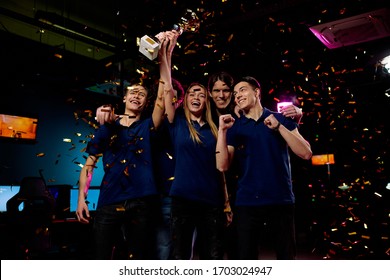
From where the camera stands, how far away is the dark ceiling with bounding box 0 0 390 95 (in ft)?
14.3

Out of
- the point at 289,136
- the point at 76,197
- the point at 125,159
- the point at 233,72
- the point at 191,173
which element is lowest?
the point at 76,197

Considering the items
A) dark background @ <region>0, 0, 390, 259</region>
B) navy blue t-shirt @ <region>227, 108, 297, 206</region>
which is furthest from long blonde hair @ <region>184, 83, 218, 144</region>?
dark background @ <region>0, 0, 390, 259</region>

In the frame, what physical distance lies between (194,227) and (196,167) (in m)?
0.39

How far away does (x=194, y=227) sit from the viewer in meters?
2.28

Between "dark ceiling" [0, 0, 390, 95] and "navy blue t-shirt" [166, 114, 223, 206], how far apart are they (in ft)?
3.80

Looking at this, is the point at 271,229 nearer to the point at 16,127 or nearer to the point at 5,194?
the point at 5,194

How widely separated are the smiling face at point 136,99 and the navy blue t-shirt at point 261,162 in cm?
69

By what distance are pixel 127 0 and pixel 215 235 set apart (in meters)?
3.99

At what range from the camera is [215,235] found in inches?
88.1

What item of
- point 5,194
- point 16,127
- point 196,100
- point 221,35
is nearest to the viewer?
point 196,100

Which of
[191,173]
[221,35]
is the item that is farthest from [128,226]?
[221,35]

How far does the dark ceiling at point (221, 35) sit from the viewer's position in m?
4.34
